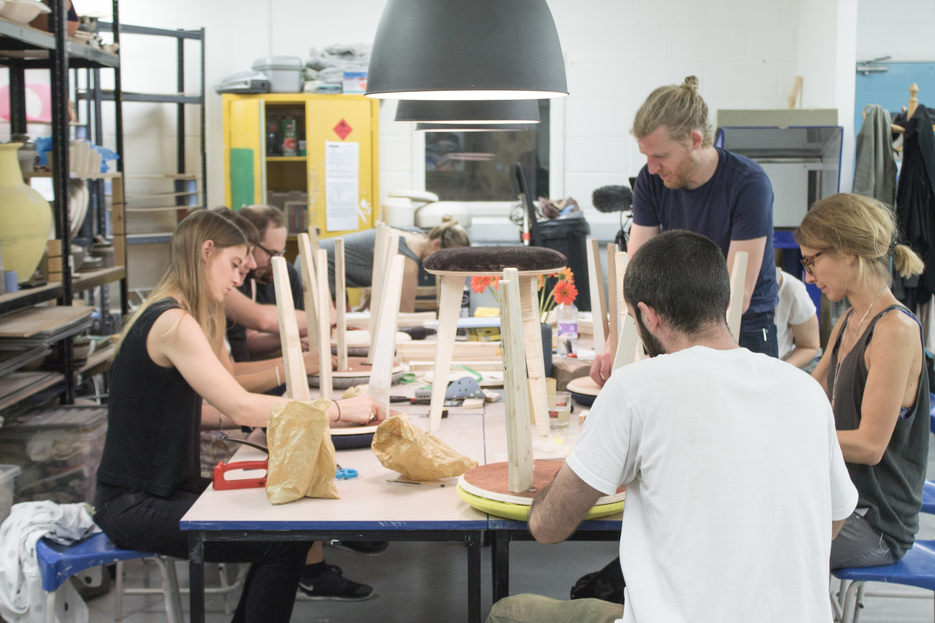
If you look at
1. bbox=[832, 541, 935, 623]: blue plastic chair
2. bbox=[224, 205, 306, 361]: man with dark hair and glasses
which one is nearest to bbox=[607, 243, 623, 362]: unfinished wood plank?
bbox=[832, 541, 935, 623]: blue plastic chair

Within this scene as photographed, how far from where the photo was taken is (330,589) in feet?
8.70

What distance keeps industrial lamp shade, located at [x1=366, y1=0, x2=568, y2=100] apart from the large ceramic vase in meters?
1.61

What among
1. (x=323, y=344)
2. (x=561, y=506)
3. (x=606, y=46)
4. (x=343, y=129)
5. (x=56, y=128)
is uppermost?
(x=606, y=46)

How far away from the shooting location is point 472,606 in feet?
5.40

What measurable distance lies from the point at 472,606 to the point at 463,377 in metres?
1.08

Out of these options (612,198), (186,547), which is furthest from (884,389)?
(612,198)

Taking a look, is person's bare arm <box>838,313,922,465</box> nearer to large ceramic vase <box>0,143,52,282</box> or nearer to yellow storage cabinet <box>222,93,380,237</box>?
large ceramic vase <box>0,143,52,282</box>

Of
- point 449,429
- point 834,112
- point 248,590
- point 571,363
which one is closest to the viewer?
point 248,590

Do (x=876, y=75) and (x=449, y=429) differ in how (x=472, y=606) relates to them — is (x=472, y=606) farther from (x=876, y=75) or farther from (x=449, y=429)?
(x=876, y=75)

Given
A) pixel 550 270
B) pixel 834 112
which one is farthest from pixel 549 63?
pixel 834 112

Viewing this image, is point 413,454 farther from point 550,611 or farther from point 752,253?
point 752,253

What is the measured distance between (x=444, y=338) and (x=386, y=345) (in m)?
0.20

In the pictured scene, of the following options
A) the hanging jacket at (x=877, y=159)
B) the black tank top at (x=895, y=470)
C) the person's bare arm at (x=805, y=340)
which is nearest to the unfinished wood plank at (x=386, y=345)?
the black tank top at (x=895, y=470)

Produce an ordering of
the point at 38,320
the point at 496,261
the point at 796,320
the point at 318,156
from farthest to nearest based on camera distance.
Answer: the point at 318,156 → the point at 796,320 → the point at 38,320 → the point at 496,261
